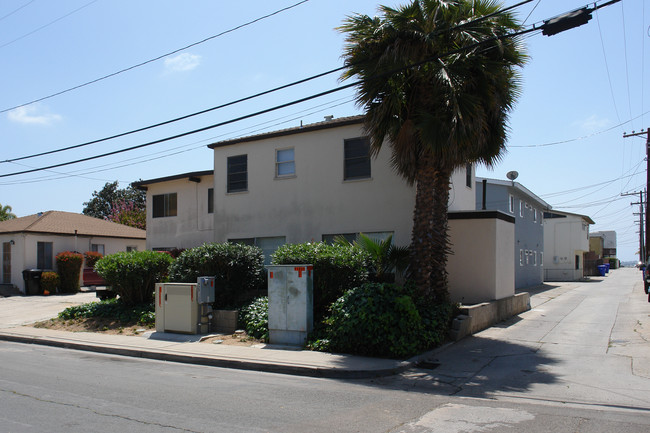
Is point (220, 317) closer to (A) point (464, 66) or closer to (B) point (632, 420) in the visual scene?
(A) point (464, 66)

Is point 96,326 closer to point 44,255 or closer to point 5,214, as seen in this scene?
point 44,255

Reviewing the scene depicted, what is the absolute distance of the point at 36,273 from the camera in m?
25.1

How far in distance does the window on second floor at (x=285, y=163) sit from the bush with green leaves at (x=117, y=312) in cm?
652

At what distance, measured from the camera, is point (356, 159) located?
56.7ft

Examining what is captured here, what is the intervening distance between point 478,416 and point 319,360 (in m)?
4.10

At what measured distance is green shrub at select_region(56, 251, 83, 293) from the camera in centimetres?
2592

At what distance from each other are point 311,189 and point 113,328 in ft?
25.4

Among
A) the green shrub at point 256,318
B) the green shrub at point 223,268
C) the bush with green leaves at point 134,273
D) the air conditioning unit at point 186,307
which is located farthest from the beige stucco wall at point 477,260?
the bush with green leaves at point 134,273

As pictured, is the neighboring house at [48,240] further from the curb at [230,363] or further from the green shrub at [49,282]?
the curb at [230,363]

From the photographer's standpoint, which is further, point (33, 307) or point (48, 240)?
point (48, 240)

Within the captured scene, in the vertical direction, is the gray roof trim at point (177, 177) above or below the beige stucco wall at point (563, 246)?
above

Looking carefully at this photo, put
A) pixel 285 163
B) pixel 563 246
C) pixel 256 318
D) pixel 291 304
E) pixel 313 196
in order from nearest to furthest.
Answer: pixel 291 304 < pixel 256 318 < pixel 313 196 < pixel 285 163 < pixel 563 246

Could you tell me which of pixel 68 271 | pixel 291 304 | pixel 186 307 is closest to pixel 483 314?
pixel 291 304

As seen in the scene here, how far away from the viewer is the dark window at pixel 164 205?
81.7ft
